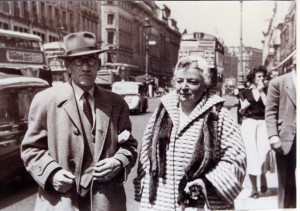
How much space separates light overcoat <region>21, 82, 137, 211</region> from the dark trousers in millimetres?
1017

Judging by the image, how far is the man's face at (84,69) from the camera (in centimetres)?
147

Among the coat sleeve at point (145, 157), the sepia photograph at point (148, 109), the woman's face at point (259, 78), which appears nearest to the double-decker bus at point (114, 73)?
the sepia photograph at point (148, 109)

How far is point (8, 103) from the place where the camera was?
105 inches

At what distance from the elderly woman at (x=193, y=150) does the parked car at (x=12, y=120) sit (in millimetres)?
1302

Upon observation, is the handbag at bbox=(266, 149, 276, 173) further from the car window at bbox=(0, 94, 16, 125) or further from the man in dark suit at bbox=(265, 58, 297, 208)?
the car window at bbox=(0, 94, 16, 125)

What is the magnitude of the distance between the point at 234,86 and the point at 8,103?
1488 mm

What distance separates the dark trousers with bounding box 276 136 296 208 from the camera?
218cm

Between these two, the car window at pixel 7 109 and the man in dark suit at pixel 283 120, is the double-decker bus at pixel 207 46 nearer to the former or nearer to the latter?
the man in dark suit at pixel 283 120

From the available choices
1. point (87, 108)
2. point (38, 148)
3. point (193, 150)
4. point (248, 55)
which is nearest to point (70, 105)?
point (87, 108)

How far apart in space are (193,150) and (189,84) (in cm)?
23

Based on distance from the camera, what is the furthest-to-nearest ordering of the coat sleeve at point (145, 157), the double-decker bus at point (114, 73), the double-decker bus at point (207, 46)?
1. the double-decker bus at point (207, 46)
2. the double-decker bus at point (114, 73)
3. the coat sleeve at point (145, 157)

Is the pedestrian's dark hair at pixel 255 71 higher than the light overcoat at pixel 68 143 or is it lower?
higher

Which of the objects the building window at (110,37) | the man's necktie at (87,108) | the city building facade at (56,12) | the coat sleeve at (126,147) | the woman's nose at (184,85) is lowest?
the coat sleeve at (126,147)

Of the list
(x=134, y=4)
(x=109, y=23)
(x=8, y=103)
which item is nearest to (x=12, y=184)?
(x=8, y=103)
